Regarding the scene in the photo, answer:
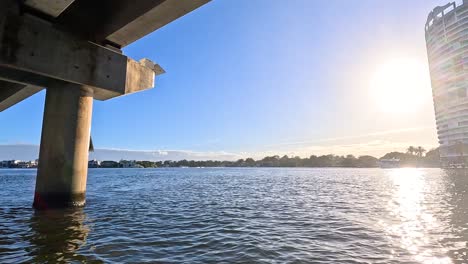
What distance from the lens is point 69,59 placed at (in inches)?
415

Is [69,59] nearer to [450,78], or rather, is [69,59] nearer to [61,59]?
[61,59]

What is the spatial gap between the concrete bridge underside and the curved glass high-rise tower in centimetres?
13942

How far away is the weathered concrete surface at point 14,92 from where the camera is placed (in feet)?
49.7

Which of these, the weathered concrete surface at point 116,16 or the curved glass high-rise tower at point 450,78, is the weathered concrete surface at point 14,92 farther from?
the curved glass high-rise tower at point 450,78

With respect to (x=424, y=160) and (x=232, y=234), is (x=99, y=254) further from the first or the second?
(x=424, y=160)

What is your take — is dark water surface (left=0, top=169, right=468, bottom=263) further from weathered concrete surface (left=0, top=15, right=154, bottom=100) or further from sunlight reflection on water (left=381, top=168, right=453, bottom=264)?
weathered concrete surface (left=0, top=15, right=154, bottom=100)

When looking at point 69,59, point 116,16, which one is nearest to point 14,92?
point 69,59

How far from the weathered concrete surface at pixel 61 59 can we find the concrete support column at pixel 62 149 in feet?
2.81

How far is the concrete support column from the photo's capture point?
34.1ft

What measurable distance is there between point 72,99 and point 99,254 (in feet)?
24.0

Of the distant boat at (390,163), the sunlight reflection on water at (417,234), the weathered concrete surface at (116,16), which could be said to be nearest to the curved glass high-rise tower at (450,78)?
the distant boat at (390,163)

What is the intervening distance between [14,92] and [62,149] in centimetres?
885

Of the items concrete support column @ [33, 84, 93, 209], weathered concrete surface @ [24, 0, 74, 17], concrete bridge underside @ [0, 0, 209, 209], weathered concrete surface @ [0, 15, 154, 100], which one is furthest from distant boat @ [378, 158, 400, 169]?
weathered concrete surface @ [24, 0, 74, 17]

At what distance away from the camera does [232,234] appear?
8.56m
